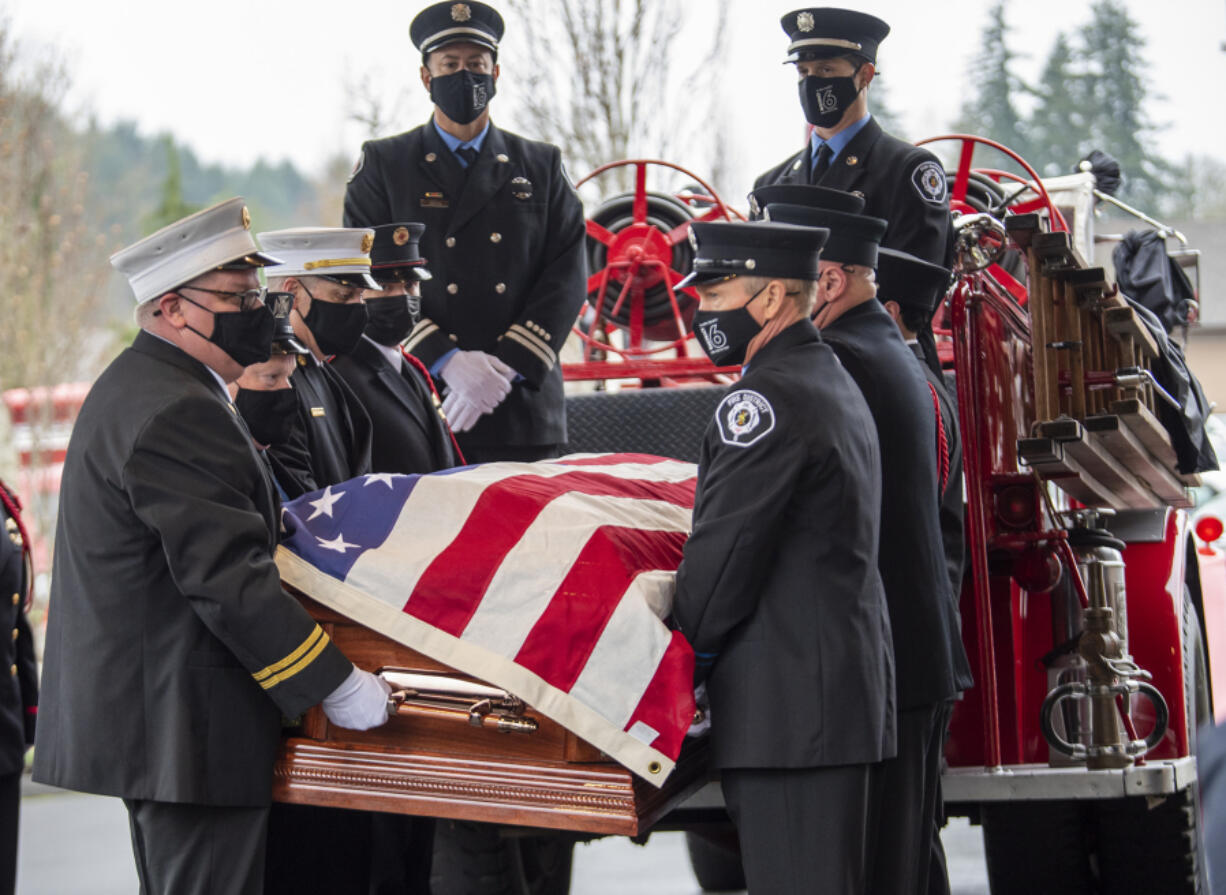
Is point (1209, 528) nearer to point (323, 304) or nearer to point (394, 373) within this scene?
point (394, 373)

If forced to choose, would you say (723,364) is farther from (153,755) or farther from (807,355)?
(153,755)

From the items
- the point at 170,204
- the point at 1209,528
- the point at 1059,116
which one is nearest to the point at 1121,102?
the point at 1059,116

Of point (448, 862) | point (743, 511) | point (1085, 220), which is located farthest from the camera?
point (1085, 220)

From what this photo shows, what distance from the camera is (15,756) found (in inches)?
141

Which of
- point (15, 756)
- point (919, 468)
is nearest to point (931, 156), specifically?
point (919, 468)

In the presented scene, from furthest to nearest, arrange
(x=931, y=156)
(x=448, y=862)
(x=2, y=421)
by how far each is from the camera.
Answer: (x=2, y=421)
(x=448, y=862)
(x=931, y=156)

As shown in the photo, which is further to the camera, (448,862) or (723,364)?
(448,862)

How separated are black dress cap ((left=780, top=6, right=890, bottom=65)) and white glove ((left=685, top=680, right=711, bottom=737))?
183 centimetres

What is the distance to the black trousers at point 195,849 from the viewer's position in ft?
8.95

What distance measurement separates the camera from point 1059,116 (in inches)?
1464

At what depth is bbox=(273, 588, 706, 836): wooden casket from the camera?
268 cm

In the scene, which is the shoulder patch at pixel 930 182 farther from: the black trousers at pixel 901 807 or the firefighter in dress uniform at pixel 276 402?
the firefighter in dress uniform at pixel 276 402

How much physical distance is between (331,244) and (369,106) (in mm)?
9435

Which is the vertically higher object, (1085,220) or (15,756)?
(1085,220)
